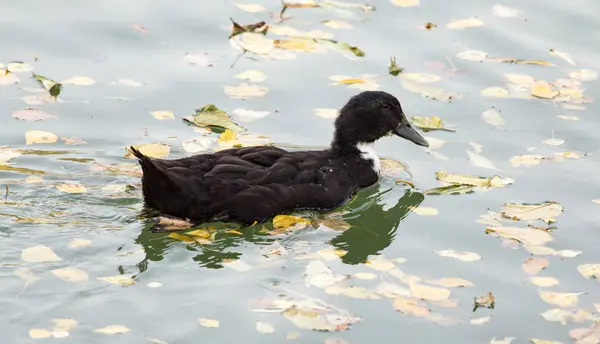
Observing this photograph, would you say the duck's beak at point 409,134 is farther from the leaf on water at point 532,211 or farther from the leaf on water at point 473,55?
the leaf on water at point 473,55

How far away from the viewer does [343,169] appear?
1018 cm

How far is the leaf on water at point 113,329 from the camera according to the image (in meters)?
7.63

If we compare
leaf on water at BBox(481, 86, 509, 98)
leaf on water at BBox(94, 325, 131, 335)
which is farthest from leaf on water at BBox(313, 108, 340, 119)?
leaf on water at BBox(94, 325, 131, 335)

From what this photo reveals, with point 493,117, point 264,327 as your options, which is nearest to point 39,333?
point 264,327

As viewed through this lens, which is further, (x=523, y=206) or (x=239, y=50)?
(x=239, y=50)

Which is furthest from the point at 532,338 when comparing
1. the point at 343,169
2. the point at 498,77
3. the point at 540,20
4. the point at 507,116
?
the point at 540,20

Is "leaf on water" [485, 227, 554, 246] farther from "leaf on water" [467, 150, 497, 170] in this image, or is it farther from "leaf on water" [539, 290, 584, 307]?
"leaf on water" [467, 150, 497, 170]

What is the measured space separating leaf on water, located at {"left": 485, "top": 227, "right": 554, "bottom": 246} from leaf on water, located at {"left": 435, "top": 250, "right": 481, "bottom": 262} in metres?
0.39

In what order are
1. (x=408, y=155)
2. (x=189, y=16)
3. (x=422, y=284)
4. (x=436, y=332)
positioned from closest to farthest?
1. (x=436, y=332)
2. (x=422, y=284)
3. (x=408, y=155)
4. (x=189, y=16)

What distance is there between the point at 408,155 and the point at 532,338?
3258 millimetres

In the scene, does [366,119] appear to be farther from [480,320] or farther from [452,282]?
[480,320]

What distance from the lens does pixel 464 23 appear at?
13281 mm

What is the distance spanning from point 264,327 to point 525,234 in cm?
257

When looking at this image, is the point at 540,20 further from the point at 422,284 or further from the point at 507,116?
the point at 422,284
